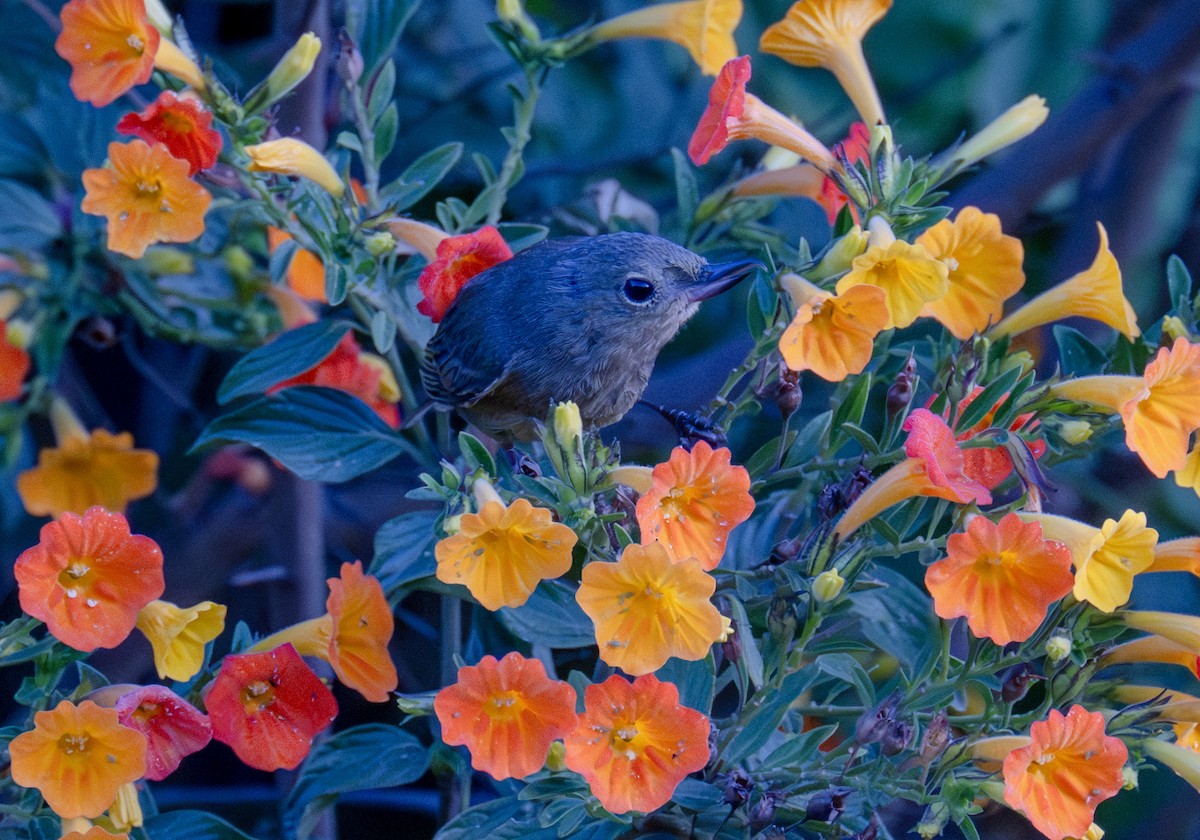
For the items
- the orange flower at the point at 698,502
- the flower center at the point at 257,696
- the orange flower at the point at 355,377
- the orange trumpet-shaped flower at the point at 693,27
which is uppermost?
the orange trumpet-shaped flower at the point at 693,27

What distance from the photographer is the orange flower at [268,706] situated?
4.22 feet

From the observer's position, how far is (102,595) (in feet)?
4.09

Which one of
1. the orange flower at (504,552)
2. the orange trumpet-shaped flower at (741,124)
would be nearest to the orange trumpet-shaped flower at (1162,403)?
the orange trumpet-shaped flower at (741,124)

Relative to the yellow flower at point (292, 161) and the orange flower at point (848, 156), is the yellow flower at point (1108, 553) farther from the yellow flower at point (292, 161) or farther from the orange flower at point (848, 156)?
the yellow flower at point (292, 161)

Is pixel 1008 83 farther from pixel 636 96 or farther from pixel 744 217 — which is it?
pixel 744 217

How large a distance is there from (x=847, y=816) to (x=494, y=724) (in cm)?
35

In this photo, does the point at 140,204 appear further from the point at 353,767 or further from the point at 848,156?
the point at 848,156

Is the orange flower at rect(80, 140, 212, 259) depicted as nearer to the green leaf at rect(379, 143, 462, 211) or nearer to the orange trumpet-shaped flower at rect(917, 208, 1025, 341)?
the green leaf at rect(379, 143, 462, 211)

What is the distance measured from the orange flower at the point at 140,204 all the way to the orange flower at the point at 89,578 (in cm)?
34

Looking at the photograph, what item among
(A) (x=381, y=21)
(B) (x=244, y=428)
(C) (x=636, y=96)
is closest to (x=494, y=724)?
(B) (x=244, y=428)

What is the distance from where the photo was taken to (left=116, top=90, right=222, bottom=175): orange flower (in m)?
1.39

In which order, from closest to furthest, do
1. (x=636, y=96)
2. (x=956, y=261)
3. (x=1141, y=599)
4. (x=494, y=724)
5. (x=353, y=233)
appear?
(x=494, y=724) → (x=956, y=261) → (x=353, y=233) → (x=1141, y=599) → (x=636, y=96)

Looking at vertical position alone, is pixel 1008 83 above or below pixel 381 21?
below

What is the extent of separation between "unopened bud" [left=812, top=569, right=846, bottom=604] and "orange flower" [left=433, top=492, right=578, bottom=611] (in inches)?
8.8
